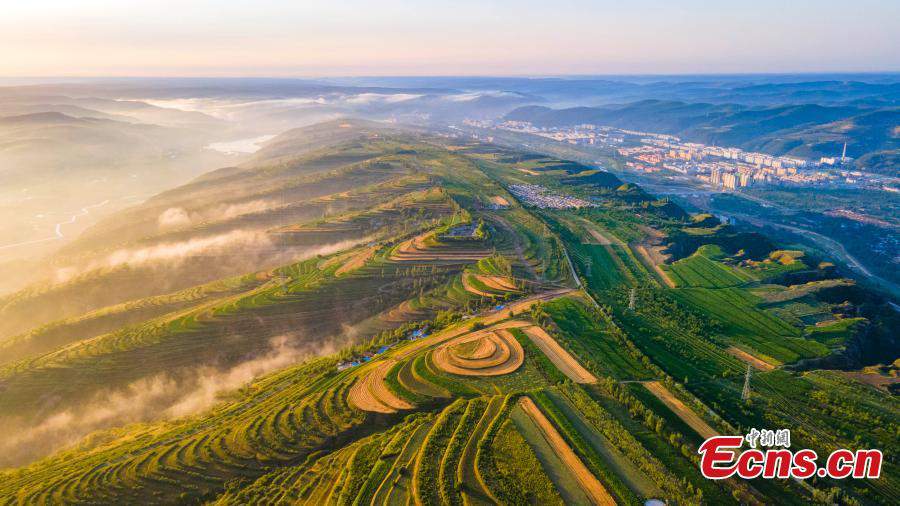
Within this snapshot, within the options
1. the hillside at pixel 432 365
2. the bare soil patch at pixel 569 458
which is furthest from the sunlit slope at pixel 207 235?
the bare soil patch at pixel 569 458

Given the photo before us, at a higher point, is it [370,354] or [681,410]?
[681,410]

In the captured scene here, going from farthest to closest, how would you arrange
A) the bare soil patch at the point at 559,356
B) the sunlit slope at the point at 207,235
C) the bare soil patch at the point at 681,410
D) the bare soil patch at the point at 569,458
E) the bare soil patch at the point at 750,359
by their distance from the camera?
1. the sunlit slope at the point at 207,235
2. the bare soil patch at the point at 750,359
3. the bare soil patch at the point at 559,356
4. the bare soil patch at the point at 681,410
5. the bare soil patch at the point at 569,458

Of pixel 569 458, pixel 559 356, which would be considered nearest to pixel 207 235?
pixel 559 356

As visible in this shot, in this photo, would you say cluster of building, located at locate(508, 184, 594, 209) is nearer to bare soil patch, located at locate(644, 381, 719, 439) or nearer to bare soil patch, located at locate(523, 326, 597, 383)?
bare soil patch, located at locate(523, 326, 597, 383)

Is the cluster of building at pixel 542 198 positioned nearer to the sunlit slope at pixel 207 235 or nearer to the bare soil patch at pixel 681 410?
the sunlit slope at pixel 207 235

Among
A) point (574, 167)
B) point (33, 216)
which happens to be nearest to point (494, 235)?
point (574, 167)

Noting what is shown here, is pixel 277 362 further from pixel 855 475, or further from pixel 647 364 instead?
pixel 855 475

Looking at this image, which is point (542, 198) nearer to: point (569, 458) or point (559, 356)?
point (559, 356)
